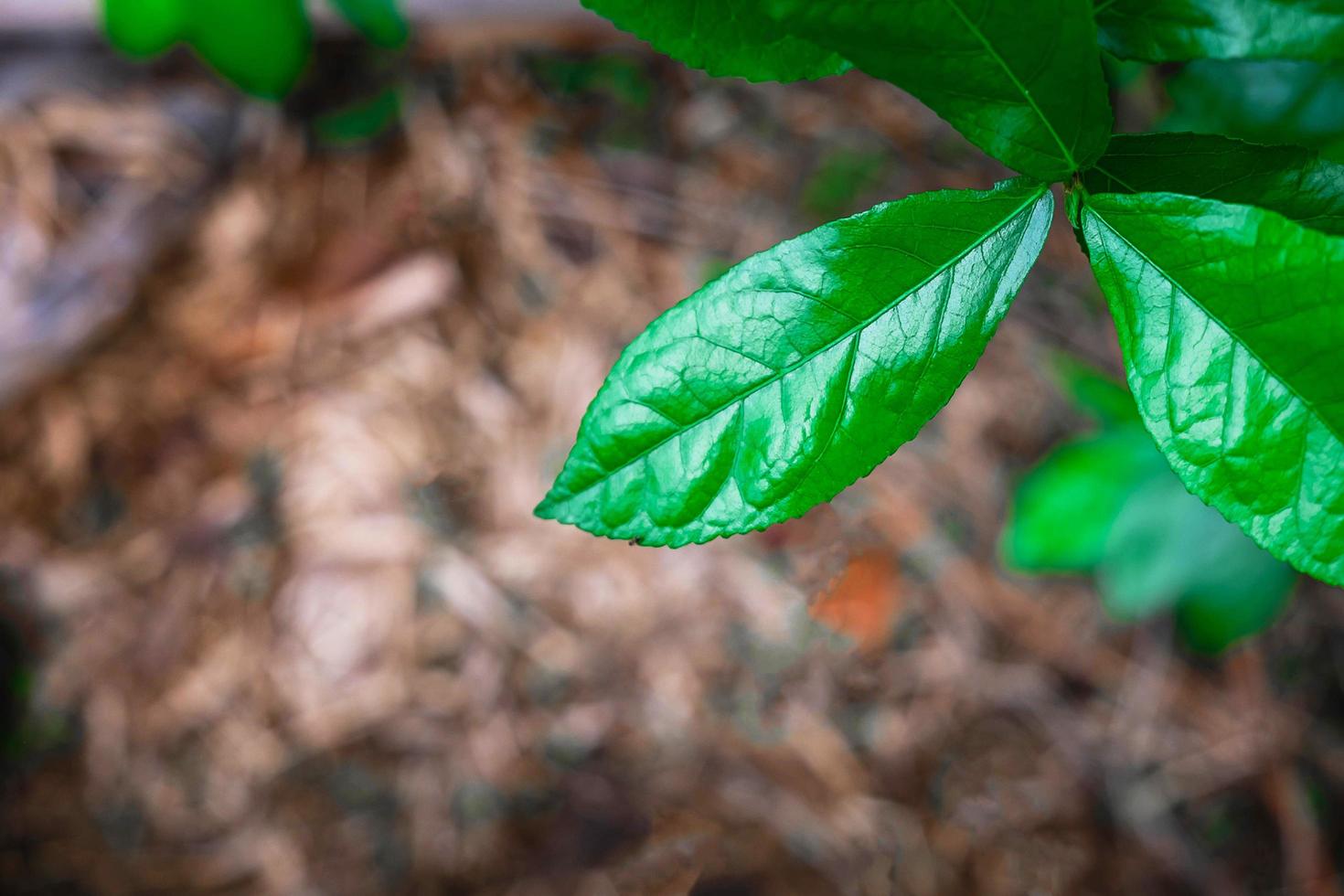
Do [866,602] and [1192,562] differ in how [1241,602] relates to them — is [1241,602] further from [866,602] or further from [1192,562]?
[866,602]

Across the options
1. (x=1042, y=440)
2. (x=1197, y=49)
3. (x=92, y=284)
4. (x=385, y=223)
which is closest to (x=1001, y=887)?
(x=1042, y=440)

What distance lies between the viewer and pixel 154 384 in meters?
1.82

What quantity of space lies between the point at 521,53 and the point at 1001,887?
1813 millimetres

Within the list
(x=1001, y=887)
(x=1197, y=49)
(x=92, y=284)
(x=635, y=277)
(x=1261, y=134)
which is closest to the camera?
(x=1197, y=49)

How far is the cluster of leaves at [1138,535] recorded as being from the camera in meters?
1.28

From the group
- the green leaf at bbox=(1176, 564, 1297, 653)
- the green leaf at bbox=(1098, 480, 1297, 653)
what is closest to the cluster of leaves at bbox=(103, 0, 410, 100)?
the green leaf at bbox=(1098, 480, 1297, 653)

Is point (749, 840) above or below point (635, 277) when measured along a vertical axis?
below

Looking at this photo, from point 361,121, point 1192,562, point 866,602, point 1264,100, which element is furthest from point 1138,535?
point 361,121

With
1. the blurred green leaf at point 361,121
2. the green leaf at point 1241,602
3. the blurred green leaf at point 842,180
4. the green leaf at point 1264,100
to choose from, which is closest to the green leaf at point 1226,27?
the green leaf at point 1264,100

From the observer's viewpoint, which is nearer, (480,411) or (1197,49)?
(1197,49)

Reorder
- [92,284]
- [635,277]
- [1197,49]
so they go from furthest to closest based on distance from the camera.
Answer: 1. [635,277]
2. [92,284]
3. [1197,49]

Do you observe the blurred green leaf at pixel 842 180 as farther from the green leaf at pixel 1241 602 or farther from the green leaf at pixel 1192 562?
the green leaf at pixel 1241 602

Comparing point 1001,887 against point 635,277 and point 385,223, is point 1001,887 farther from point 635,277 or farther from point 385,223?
point 385,223

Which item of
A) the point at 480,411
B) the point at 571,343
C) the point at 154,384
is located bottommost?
the point at 154,384
